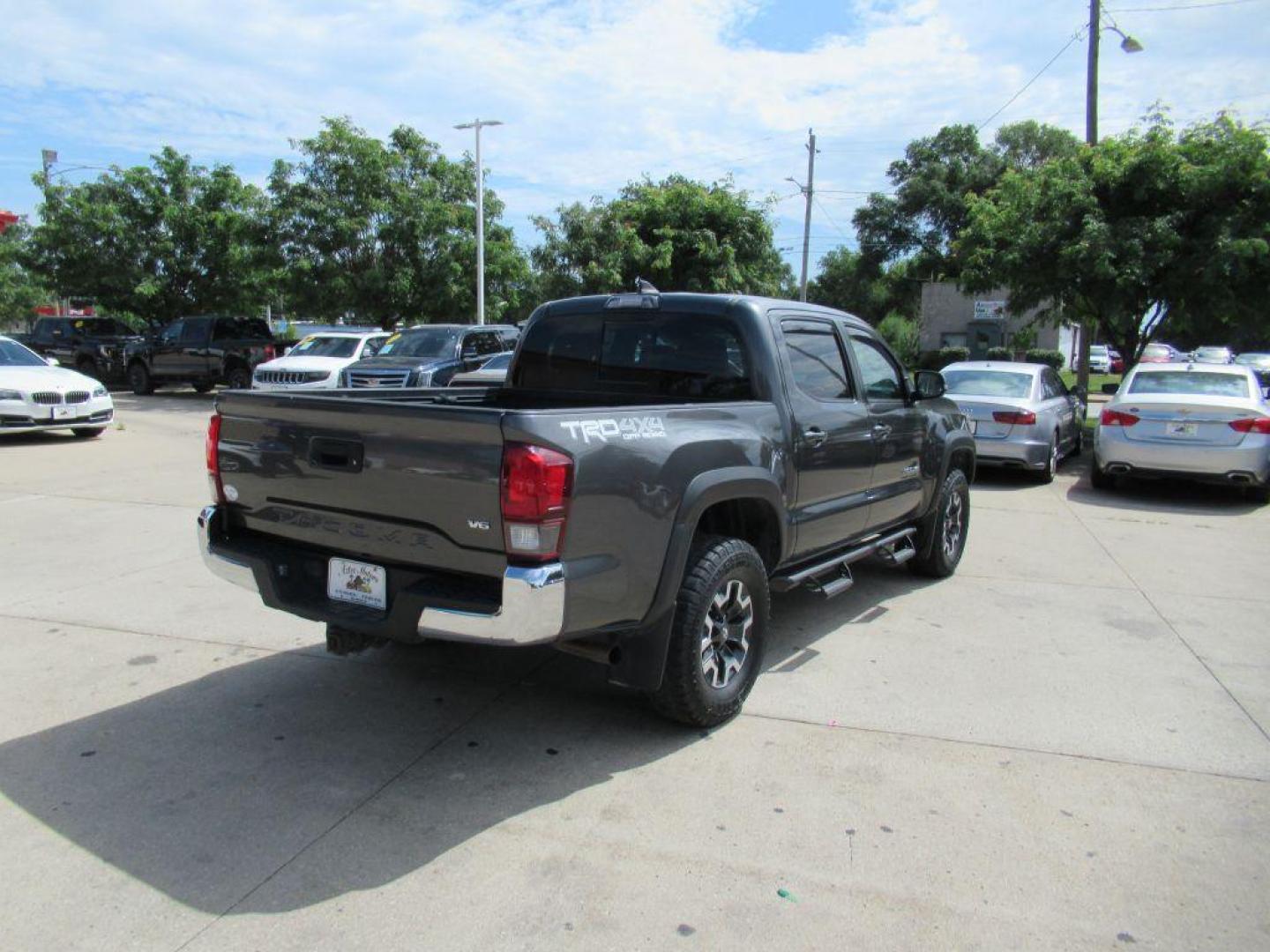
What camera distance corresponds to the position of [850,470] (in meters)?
5.24

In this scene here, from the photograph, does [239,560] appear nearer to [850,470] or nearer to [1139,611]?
[850,470]

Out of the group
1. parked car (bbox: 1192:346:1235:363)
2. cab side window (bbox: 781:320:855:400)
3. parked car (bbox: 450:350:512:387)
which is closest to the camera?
cab side window (bbox: 781:320:855:400)

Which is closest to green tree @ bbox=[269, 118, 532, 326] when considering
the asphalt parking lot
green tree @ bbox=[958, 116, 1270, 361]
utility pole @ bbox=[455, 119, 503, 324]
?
utility pole @ bbox=[455, 119, 503, 324]

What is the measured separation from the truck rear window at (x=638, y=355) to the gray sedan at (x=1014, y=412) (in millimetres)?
6527

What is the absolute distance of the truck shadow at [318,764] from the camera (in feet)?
10.2

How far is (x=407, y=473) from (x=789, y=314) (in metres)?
2.40

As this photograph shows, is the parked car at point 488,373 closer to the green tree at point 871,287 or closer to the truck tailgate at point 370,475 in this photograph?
the truck tailgate at point 370,475

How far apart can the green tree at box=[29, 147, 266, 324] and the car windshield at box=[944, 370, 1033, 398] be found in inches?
748

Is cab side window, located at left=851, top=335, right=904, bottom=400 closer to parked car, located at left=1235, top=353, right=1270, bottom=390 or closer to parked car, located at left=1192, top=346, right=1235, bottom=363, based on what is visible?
parked car, located at left=1235, top=353, right=1270, bottom=390

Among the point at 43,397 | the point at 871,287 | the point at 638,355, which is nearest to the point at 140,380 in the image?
the point at 43,397

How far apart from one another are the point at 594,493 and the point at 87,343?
86.2ft

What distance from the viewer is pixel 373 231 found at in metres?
22.4

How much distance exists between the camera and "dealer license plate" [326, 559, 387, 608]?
3590 millimetres

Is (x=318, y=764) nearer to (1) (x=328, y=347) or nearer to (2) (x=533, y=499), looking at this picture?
(2) (x=533, y=499)
